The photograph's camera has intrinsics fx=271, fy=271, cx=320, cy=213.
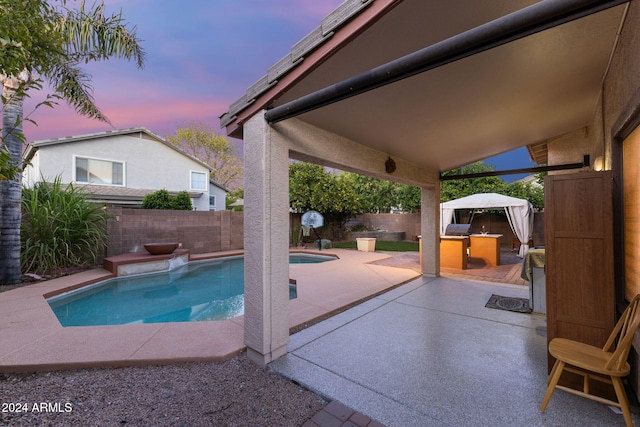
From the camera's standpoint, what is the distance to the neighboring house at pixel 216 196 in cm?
1978

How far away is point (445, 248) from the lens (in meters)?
8.46

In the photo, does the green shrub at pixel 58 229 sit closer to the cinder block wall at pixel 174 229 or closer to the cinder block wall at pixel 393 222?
the cinder block wall at pixel 174 229

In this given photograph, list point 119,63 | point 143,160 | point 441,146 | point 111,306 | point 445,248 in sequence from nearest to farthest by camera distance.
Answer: point 441,146, point 111,306, point 119,63, point 445,248, point 143,160

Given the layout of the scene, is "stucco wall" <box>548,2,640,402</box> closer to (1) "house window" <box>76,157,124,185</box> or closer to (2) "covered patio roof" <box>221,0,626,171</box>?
(2) "covered patio roof" <box>221,0,626,171</box>

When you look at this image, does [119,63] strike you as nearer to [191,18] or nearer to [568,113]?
[191,18]

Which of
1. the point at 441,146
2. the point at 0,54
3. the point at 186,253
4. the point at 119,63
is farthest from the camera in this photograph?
the point at 186,253

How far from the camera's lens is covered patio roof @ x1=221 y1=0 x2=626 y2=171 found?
7.42 feet

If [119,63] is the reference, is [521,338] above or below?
below

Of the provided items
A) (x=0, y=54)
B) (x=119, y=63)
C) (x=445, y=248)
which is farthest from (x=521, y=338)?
(x=119, y=63)

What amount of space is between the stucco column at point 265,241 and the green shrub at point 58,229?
7.27m

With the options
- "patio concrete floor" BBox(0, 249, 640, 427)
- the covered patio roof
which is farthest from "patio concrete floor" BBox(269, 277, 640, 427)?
the covered patio roof

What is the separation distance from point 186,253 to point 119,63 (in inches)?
245

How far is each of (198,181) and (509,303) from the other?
18400 mm

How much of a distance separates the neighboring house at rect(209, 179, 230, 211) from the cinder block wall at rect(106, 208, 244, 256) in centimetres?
737
